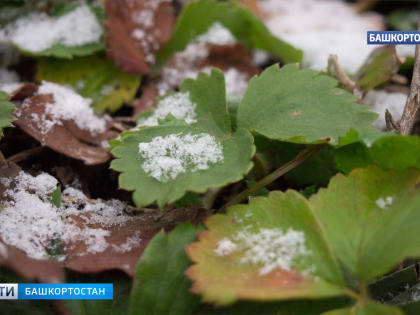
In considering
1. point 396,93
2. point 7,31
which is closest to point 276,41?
point 396,93

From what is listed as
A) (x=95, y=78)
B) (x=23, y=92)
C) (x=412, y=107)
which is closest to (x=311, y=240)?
(x=412, y=107)

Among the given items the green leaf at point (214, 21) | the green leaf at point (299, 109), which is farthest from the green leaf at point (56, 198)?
the green leaf at point (214, 21)

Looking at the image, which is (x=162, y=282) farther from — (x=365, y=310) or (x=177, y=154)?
(x=365, y=310)

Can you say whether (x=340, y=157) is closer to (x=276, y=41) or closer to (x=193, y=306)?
(x=193, y=306)

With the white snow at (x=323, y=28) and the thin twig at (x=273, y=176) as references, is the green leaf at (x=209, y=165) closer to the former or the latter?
the thin twig at (x=273, y=176)

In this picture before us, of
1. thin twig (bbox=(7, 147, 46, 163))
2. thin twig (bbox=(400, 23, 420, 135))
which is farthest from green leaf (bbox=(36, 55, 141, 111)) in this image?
thin twig (bbox=(400, 23, 420, 135))
